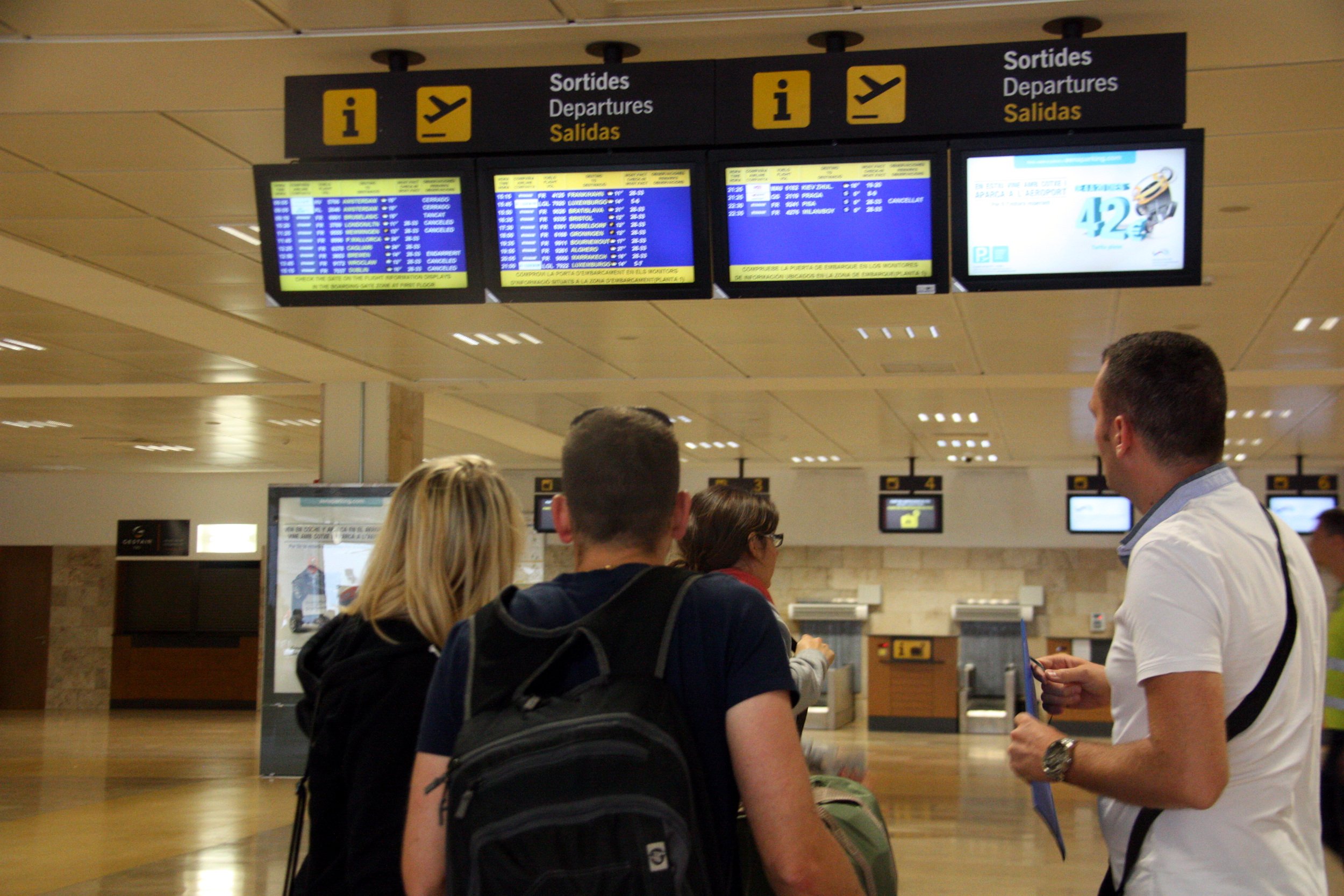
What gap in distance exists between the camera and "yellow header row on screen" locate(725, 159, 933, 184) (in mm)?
3668

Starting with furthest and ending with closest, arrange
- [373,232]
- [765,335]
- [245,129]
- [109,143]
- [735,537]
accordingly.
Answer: [765,335] → [109,143] → [245,129] → [373,232] → [735,537]

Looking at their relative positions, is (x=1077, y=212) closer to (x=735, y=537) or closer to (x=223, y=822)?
(x=735, y=537)

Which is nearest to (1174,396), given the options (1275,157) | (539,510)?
(1275,157)

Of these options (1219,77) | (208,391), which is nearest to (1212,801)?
(1219,77)

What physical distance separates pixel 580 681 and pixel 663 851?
238mm

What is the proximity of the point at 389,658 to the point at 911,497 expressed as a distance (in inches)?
603

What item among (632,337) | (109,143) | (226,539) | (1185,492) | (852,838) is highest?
(109,143)

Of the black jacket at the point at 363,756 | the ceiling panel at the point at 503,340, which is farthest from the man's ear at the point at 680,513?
the ceiling panel at the point at 503,340

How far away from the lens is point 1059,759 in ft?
5.90

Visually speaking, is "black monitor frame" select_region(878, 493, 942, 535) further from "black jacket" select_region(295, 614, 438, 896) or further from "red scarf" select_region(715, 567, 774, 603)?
"black jacket" select_region(295, 614, 438, 896)

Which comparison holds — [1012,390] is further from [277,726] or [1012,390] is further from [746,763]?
[746,763]

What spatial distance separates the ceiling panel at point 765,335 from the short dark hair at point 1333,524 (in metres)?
2.77

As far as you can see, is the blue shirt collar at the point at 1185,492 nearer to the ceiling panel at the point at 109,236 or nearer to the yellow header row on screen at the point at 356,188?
the yellow header row on screen at the point at 356,188

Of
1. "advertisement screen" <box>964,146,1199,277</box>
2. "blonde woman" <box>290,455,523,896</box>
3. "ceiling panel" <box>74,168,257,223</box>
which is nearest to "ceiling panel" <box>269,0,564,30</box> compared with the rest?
"advertisement screen" <box>964,146,1199,277</box>
